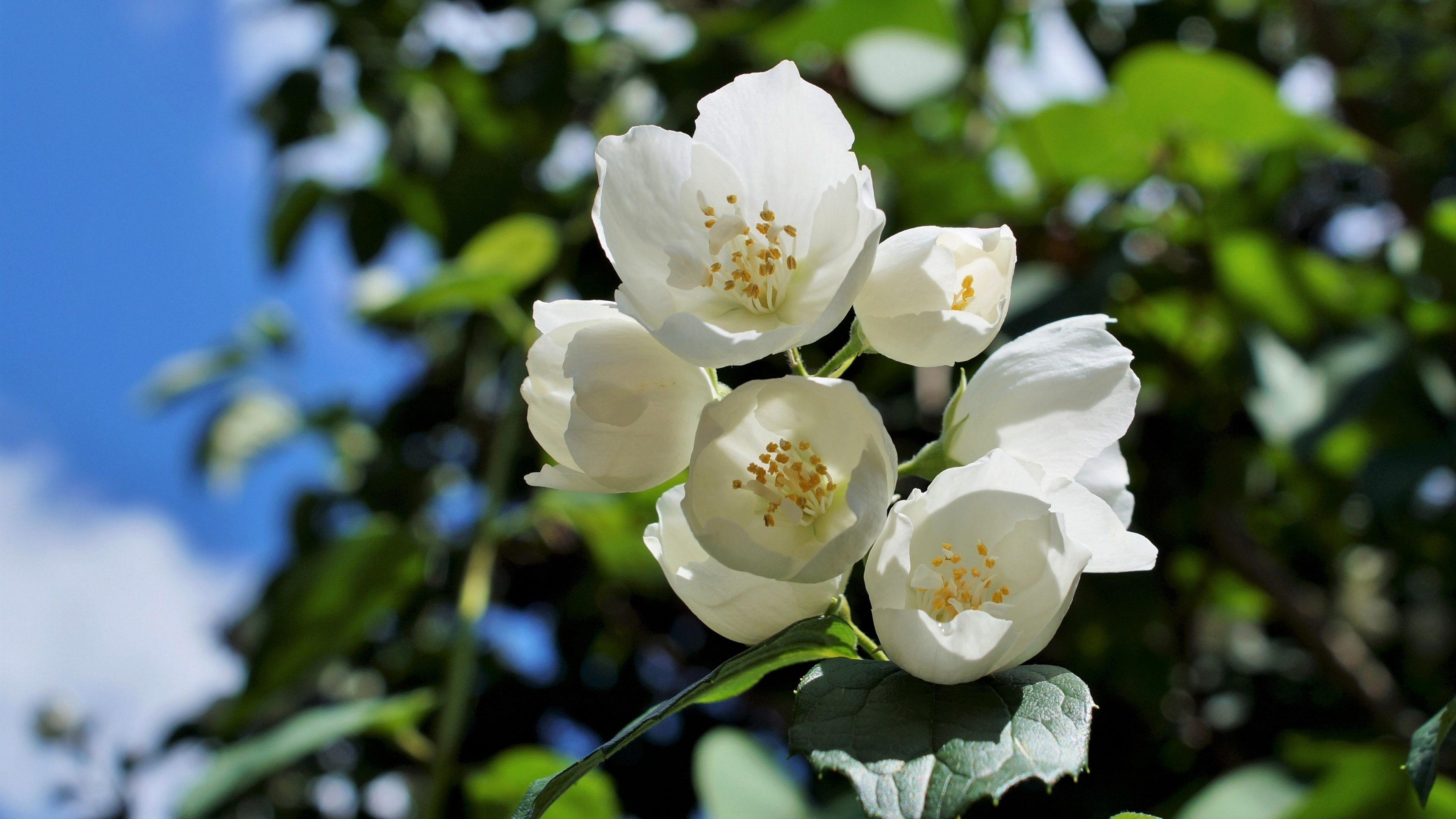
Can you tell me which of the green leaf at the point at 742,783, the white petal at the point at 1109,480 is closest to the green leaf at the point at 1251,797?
the green leaf at the point at 742,783

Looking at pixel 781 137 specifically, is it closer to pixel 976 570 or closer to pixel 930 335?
pixel 930 335

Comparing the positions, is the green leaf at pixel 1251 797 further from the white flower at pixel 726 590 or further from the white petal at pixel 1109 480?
the white flower at pixel 726 590

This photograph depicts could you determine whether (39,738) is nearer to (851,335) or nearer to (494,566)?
(494,566)

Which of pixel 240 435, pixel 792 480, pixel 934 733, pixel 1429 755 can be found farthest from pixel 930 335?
pixel 240 435

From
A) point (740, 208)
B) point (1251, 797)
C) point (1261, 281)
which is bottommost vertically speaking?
point (1251, 797)

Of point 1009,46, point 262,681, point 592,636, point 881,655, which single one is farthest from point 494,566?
point 881,655
